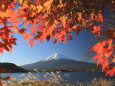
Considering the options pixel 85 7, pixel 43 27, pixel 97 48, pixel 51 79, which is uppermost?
pixel 85 7

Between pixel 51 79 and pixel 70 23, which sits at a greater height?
pixel 70 23

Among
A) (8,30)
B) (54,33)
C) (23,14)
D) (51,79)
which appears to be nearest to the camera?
A: (8,30)

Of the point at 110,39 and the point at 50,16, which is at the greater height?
the point at 50,16

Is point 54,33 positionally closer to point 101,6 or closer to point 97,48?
point 101,6

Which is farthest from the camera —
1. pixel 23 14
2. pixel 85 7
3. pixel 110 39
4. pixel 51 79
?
pixel 51 79

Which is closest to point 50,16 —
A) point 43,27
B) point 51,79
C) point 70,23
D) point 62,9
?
point 62,9

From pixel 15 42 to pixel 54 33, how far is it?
1.04 m

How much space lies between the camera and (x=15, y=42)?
177 inches

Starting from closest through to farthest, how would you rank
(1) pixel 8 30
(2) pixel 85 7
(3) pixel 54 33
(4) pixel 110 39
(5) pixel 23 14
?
(4) pixel 110 39 < (1) pixel 8 30 < (5) pixel 23 14 < (2) pixel 85 7 < (3) pixel 54 33

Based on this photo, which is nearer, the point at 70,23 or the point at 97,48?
the point at 97,48

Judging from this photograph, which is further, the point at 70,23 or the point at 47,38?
the point at 70,23

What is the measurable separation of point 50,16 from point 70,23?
5.85 ft

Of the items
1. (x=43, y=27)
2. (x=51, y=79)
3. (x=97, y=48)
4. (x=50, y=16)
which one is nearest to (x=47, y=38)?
(x=43, y=27)

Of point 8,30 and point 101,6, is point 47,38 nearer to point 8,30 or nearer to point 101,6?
point 8,30
